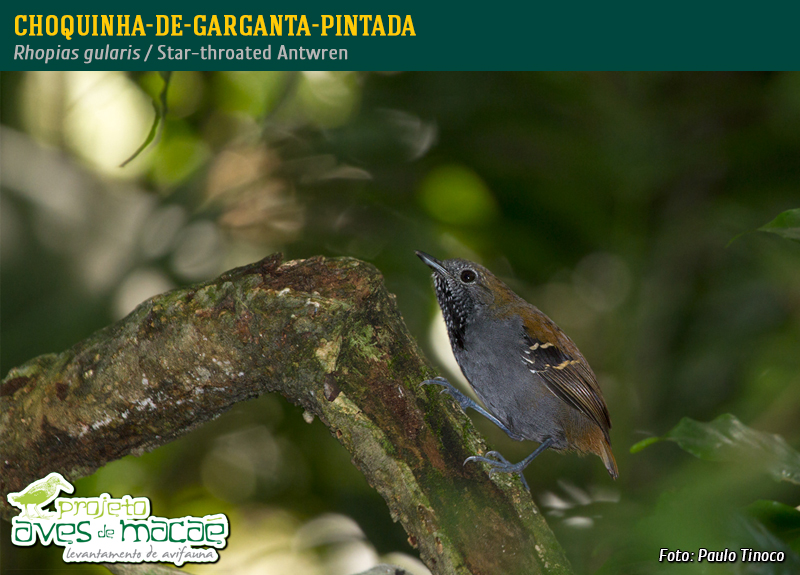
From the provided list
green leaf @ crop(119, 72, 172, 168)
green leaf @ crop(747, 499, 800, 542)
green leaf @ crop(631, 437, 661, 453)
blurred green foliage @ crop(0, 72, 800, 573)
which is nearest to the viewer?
green leaf @ crop(747, 499, 800, 542)

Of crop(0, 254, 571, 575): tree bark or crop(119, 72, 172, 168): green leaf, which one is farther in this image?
crop(119, 72, 172, 168): green leaf

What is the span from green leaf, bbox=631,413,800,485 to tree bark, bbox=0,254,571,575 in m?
0.70

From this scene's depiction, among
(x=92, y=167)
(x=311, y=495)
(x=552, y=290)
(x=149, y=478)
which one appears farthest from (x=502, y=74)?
(x=149, y=478)

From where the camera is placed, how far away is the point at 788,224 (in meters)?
2.20

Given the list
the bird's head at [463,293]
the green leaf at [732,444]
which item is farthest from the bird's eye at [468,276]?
the green leaf at [732,444]

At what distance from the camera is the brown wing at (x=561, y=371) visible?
9.96 ft

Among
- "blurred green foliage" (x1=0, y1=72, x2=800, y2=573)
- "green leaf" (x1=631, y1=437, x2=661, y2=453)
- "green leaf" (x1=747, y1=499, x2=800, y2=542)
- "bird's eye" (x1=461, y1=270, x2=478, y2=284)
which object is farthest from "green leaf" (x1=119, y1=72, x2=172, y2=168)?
"green leaf" (x1=747, y1=499, x2=800, y2=542)

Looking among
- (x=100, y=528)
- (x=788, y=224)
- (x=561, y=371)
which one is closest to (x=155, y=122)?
(x=100, y=528)

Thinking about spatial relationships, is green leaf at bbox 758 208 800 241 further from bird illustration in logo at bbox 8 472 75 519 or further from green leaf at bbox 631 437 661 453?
bird illustration in logo at bbox 8 472 75 519

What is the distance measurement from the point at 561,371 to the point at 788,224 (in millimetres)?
1198

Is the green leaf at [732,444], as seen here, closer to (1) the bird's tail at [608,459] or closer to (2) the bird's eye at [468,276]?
(1) the bird's tail at [608,459]

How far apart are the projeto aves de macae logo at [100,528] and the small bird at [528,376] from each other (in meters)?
1.34

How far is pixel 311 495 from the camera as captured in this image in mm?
4480

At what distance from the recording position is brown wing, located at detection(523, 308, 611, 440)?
3037mm
